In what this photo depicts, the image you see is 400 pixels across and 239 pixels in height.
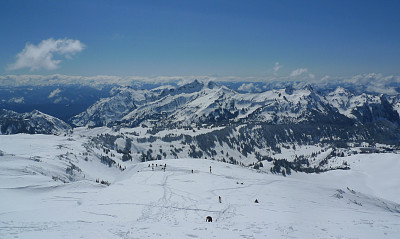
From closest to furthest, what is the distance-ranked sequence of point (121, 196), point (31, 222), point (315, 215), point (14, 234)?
point (14, 234)
point (31, 222)
point (315, 215)
point (121, 196)

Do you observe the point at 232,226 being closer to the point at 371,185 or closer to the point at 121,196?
the point at 121,196

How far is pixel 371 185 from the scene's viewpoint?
156000 mm

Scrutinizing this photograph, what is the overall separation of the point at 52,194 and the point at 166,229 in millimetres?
30125

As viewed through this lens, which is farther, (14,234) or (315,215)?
(315,215)

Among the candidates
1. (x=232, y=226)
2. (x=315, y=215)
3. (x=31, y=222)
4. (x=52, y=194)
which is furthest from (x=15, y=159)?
(x=315, y=215)

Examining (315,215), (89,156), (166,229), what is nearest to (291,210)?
(315,215)

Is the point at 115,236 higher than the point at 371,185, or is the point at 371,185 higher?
the point at 115,236

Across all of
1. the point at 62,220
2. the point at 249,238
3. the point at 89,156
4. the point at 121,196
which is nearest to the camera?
the point at 249,238

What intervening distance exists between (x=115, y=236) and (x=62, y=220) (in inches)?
367

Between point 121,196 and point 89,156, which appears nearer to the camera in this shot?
point 121,196

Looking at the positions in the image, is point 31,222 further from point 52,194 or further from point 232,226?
point 232,226

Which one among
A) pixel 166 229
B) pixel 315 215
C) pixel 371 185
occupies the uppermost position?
pixel 166 229

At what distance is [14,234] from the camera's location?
71.4 feet

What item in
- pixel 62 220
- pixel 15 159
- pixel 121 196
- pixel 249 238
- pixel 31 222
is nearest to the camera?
pixel 249 238
